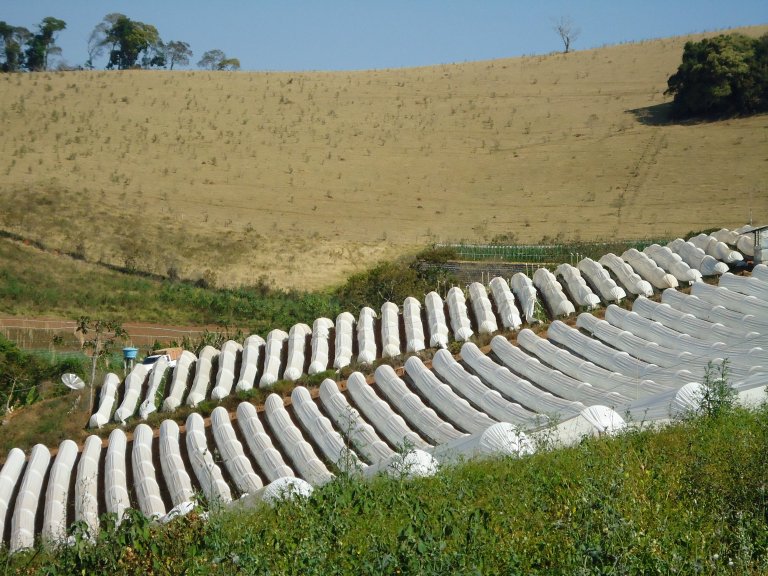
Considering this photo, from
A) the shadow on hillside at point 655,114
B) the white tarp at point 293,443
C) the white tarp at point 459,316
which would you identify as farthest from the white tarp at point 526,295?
the shadow on hillside at point 655,114

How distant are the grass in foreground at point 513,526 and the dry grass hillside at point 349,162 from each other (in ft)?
85.4

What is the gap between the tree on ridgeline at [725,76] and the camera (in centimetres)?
4659

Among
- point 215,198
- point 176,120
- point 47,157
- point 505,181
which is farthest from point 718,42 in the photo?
point 47,157

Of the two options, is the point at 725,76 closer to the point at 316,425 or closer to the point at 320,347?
the point at 320,347

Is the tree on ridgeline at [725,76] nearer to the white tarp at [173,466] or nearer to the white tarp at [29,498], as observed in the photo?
the white tarp at [173,466]

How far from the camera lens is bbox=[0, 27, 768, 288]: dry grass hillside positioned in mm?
36969

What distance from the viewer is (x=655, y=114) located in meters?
51.0

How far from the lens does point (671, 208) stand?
37.7 meters

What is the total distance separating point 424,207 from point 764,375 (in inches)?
1173

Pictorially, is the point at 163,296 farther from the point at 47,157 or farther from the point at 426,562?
the point at 426,562

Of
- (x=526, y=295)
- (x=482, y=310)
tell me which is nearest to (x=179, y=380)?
(x=482, y=310)

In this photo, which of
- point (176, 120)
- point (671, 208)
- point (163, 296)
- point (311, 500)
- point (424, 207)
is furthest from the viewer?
point (176, 120)

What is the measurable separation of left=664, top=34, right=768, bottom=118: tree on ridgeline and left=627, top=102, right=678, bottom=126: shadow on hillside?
1.22 meters

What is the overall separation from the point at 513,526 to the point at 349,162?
4279 centimetres
